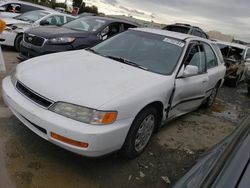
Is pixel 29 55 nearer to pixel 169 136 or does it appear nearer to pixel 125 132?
pixel 169 136

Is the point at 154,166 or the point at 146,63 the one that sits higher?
the point at 146,63

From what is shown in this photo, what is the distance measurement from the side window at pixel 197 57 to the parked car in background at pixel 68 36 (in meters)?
3.06

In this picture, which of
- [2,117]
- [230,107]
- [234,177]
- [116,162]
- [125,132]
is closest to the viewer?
[234,177]

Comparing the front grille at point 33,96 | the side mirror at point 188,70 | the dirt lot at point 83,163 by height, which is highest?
the side mirror at point 188,70

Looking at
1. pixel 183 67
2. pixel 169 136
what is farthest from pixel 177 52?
pixel 169 136

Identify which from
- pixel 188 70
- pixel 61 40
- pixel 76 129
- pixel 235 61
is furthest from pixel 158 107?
pixel 235 61

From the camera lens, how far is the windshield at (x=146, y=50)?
4617 millimetres

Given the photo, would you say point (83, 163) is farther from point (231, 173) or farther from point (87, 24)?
point (87, 24)

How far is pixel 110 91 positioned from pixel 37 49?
13.5ft

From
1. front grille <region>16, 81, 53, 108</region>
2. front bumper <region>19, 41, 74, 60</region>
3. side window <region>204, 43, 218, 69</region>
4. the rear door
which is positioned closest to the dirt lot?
the rear door

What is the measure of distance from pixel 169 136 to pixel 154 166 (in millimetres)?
1088

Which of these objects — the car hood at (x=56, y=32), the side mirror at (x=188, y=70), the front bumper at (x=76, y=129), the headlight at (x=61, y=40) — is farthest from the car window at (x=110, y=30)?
the front bumper at (x=76, y=129)

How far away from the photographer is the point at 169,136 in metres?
5.07

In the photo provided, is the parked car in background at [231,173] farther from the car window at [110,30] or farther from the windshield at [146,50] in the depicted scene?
the car window at [110,30]
